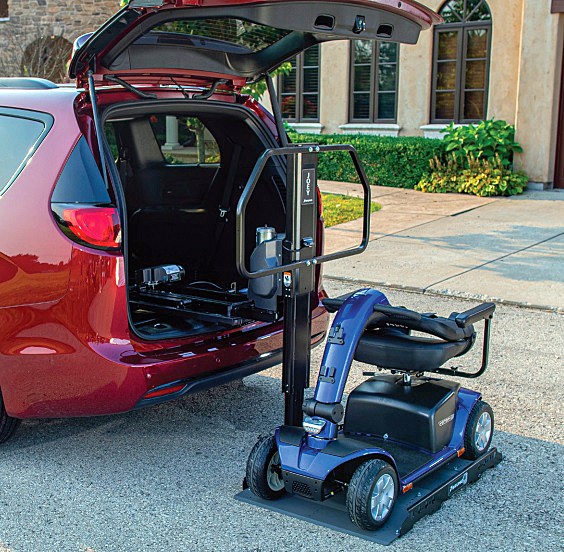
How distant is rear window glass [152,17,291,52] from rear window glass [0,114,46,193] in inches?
28.8

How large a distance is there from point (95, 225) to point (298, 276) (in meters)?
0.90

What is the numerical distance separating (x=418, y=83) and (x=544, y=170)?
292 cm

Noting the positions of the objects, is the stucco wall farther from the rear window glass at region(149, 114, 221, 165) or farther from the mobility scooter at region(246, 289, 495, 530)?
the mobility scooter at region(246, 289, 495, 530)

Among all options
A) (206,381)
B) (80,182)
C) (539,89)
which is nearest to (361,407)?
(206,381)

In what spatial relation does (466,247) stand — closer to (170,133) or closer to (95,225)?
(170,133)

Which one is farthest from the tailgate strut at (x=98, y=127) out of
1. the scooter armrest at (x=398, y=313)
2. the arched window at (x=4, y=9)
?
the arched window at (x=4, y=9)

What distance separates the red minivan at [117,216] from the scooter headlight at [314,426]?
705mm

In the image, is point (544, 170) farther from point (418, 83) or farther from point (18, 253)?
point (18, 253)

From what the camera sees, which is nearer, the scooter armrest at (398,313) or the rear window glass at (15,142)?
the scooter armrest at (398,313)

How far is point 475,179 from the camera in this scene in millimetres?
12594

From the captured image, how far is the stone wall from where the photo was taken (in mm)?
20703

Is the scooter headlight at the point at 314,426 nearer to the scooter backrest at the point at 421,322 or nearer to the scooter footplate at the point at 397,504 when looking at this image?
the scooter footplate at the point at 397,504

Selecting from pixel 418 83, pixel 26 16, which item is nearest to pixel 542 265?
pixel 418 83

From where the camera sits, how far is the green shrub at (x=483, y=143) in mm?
12688
